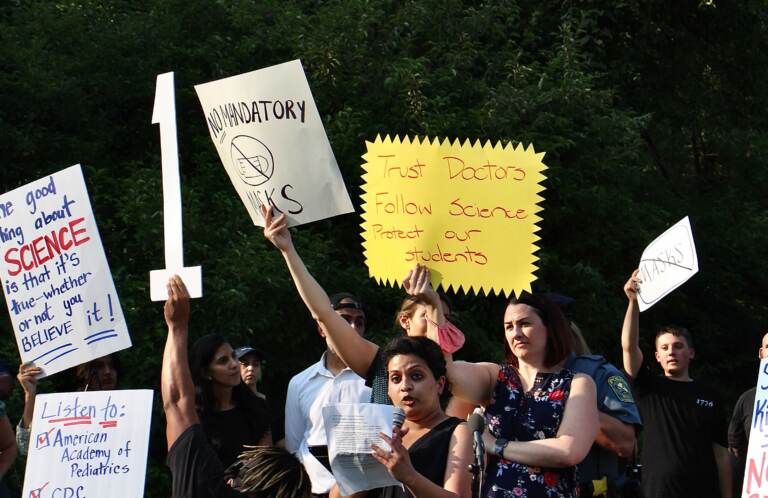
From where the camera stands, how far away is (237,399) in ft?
20.9

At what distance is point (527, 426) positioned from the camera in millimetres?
4742

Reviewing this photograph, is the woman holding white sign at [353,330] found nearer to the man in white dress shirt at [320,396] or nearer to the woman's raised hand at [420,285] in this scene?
the woman's raised hand at [420,285]

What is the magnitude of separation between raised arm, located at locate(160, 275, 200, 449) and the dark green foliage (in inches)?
148

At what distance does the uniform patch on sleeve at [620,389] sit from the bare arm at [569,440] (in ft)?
1.38

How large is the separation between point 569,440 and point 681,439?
301cm

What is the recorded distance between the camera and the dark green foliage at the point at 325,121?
9.42 m

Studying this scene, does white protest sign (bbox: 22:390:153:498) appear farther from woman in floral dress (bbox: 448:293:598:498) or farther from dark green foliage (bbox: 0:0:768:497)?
dark green foliage (bbox: 0:0:768:497)

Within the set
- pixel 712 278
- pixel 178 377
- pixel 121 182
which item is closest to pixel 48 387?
pixel 121 182

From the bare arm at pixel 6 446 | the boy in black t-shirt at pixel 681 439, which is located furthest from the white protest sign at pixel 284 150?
the boy in black t-shirt at pixel 681 439

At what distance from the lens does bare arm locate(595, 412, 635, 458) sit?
5062 mm

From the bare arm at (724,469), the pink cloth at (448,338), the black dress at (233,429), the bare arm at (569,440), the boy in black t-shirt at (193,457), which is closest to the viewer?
the boy in black t-shirt at (193,457)

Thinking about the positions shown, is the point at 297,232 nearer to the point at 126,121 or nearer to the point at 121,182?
the point at 121,182

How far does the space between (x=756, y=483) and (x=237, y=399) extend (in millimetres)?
2540

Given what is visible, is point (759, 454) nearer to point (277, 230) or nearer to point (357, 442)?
point (357, 442)
